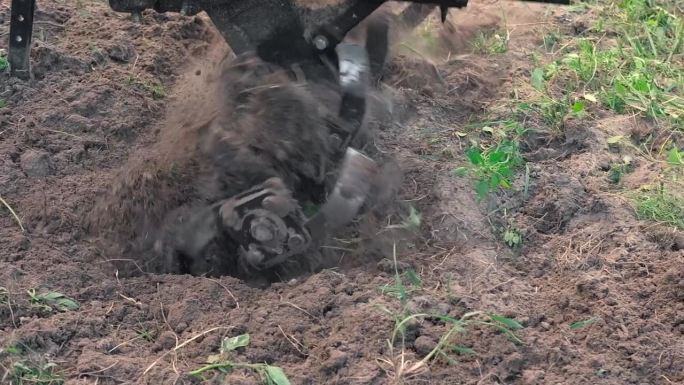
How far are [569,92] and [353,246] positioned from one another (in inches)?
65.1

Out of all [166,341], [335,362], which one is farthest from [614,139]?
[166,341]

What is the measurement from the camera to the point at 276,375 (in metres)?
2.84

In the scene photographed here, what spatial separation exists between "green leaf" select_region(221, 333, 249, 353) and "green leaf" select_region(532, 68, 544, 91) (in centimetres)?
234

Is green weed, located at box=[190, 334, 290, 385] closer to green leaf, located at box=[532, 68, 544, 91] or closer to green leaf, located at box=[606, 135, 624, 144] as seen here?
green leaf, located at box=[606, 135, 624, 144]

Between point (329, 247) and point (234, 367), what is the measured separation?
82cm

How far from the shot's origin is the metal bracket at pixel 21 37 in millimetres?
3758

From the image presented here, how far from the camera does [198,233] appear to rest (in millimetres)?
3488

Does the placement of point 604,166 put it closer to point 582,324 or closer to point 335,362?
point 582,324

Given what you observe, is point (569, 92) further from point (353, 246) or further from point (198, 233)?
point (198, 233)

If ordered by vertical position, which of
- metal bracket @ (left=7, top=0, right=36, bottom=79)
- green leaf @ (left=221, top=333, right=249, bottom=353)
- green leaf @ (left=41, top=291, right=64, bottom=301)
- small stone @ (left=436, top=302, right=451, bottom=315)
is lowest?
small stone @ (left=436, top=302, right=451, bottom=315)

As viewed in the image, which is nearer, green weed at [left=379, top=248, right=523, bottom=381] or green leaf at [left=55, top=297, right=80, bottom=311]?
green weed at [left=379, top=248, right=523, bottom=381]

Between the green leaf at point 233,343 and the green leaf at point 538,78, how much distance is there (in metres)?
2.34

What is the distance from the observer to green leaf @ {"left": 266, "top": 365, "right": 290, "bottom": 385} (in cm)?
281

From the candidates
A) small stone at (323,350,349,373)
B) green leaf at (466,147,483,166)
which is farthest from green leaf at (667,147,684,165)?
small stone at (323,350,349,373)
